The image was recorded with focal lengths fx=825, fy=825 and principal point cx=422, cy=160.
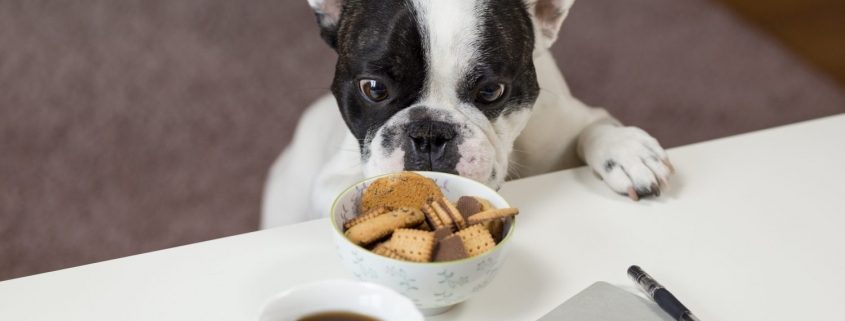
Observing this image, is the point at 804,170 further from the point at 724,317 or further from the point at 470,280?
the point at 470,280

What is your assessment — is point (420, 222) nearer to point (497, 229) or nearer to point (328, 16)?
point (497, 229)

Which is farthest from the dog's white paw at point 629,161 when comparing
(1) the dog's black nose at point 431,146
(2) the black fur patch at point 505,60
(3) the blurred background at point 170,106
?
(3) the blurred background at point 170,106

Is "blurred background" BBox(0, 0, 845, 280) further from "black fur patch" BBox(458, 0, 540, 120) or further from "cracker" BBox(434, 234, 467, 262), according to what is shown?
"cracker" BBox(434, 234, 467, 262)

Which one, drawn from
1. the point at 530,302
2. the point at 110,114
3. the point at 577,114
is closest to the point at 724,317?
the point at 530,302

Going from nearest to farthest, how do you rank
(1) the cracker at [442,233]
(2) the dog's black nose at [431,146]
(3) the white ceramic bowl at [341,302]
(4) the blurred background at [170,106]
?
(3) the white ceramic bowl at [341,302]
(1) the cracker at [442,233]
(2) the dog's black nose at [431,146]
(4) the blurred background at [170,106]

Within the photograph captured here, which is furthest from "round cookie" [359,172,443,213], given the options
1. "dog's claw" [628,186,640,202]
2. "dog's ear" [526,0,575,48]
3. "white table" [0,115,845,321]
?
"dog's ear" [526,0,575,48]

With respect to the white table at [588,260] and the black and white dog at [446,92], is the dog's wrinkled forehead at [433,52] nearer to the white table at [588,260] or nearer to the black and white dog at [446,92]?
the black and white dog at [446,92]
